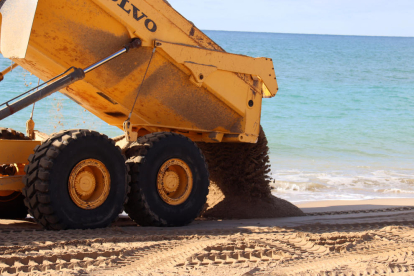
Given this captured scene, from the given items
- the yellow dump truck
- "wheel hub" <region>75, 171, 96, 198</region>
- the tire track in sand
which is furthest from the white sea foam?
"wheel hub" <region>75, 171, 96, 198</region>

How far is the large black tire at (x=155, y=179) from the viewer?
15.4 ft

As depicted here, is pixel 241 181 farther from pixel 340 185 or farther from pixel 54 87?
pixel 340 185

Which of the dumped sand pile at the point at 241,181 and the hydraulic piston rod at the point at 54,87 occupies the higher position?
the hydraulic piston rod at the point at 54,87

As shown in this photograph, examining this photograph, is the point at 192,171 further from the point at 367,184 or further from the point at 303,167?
the point at 303,167

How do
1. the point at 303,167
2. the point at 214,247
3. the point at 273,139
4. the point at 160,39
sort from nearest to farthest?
1. the point at 214,247
2. the point at 160,39
3. the point at 303,167
4. the point at 273,139

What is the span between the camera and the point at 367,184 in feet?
29.5

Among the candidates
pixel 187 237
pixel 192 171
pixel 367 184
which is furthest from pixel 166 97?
pixel 367 184

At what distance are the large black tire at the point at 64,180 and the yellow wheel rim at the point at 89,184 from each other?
0.10 ft

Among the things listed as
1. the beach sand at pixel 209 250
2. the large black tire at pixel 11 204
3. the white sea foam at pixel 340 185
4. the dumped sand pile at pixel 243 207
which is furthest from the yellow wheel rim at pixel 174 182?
the white sea foam at pixel 340 185

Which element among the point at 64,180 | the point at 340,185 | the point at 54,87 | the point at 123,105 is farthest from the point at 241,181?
the point at 340,185

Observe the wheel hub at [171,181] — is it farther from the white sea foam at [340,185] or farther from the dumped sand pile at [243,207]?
the white sea foam at [340,185]

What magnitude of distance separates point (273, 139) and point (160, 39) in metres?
9.95

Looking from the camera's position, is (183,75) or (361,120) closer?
(183,75)

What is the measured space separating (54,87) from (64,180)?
76 cm
